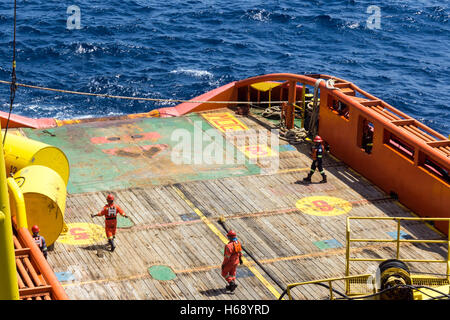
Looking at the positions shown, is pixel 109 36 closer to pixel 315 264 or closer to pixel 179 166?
pixel 179 166

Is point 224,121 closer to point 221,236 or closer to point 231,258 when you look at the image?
point 221,236

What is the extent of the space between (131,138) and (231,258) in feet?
37.1

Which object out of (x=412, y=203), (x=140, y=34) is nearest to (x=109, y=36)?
(x=140, y=34)

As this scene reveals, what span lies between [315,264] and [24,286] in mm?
9466

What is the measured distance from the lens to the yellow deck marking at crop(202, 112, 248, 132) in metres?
28.8

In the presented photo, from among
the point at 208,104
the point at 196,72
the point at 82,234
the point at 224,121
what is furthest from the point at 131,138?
the point at 196,72

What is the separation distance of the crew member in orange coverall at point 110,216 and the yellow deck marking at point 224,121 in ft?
32.8

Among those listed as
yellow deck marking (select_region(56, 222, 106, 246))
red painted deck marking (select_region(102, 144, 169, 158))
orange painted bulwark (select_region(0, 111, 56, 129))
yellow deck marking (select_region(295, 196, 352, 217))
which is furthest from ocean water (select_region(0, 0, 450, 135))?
yellow deck marking (select_region(56, 222, 106, 246))

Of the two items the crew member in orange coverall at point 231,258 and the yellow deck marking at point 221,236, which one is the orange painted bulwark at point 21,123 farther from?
the crew member in orange coverall at point 231,258

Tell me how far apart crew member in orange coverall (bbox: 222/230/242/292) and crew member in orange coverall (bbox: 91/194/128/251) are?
3.39m

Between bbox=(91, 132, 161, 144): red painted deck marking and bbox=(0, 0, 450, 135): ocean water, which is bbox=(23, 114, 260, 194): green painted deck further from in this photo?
bbox=(0, 0, 450, 135): ocean water

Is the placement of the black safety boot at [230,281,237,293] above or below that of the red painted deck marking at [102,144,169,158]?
below

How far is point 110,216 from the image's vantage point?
62.7 feet

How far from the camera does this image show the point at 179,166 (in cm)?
2527
